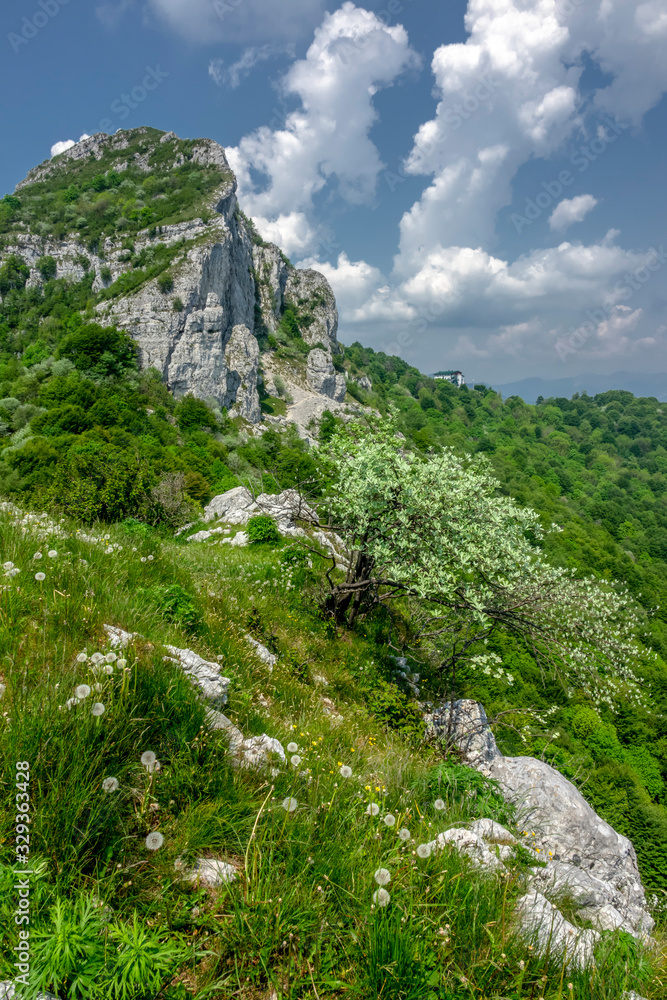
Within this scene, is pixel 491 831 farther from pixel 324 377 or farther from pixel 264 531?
pixel 324 377

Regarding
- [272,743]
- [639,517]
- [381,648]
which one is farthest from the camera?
[639,517]

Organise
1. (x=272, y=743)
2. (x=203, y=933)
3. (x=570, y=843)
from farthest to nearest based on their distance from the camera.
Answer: (x=570, y=843) → (x=272, y=743) → (x=203, y=933)

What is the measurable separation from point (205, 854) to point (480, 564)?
20.4 ft

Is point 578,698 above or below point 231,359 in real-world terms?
below

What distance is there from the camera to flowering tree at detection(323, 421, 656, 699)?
7.38m

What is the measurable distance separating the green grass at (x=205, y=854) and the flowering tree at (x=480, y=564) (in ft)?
13.0

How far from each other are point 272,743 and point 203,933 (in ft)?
4.93

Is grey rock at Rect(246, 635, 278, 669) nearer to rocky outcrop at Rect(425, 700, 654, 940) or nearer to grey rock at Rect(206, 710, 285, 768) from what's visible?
grey rock at Rect(206, 710, 285, 768)

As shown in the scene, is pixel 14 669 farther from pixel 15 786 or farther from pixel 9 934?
pixel 9 934

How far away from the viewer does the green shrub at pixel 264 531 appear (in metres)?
13.5

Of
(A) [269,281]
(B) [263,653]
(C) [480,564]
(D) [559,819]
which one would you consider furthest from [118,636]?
(A) [269,281]

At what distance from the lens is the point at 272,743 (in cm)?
346

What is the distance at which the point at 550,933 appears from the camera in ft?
7.08

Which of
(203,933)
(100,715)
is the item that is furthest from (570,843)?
(100,715)
